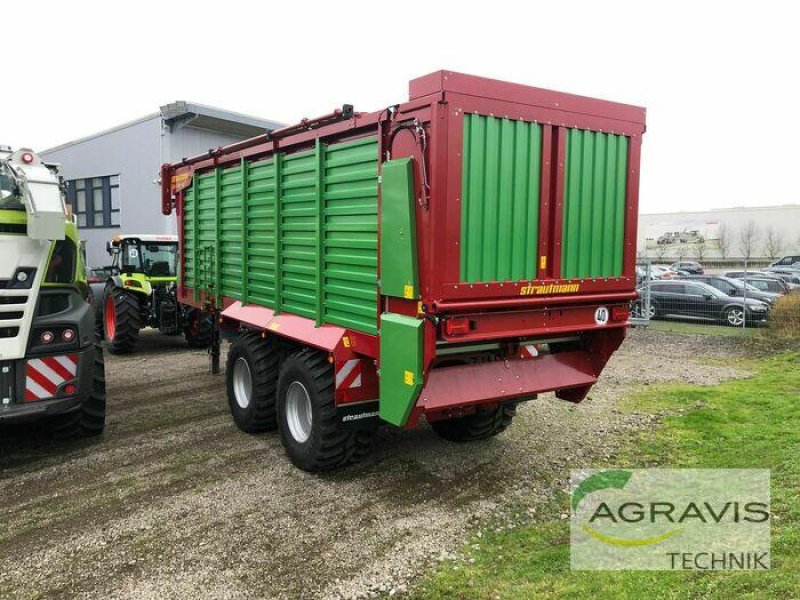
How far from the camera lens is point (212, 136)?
1716cm

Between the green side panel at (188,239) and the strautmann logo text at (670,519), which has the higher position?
the green side panel at (188,239)

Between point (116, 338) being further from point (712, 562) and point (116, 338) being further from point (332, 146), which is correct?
point (712, 562)

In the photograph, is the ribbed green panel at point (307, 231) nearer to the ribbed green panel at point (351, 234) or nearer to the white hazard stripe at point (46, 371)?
the ribbed green panel at point (351, 234)

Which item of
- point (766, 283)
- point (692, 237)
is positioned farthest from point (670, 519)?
point (692, 237)

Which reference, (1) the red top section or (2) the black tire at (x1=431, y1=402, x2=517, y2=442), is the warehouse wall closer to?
(2) the black tire at (x1=431, y1=402, x2=517, y2=442)

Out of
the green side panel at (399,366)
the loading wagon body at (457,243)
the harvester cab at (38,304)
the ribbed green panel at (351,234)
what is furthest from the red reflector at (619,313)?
the harvester cab at (38,304)

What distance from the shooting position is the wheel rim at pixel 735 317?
13875 millimetres

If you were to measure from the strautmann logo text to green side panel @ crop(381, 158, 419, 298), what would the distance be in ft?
6.12

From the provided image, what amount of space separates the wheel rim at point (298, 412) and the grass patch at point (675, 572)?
1.77m

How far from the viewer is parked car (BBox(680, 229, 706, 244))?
53.2m

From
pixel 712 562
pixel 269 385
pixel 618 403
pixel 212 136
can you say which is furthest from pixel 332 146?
pixel 212 136

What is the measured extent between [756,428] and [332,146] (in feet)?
15.2

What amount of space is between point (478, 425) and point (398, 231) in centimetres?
227

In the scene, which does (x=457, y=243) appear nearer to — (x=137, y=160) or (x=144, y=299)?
(x=144, y=299)
